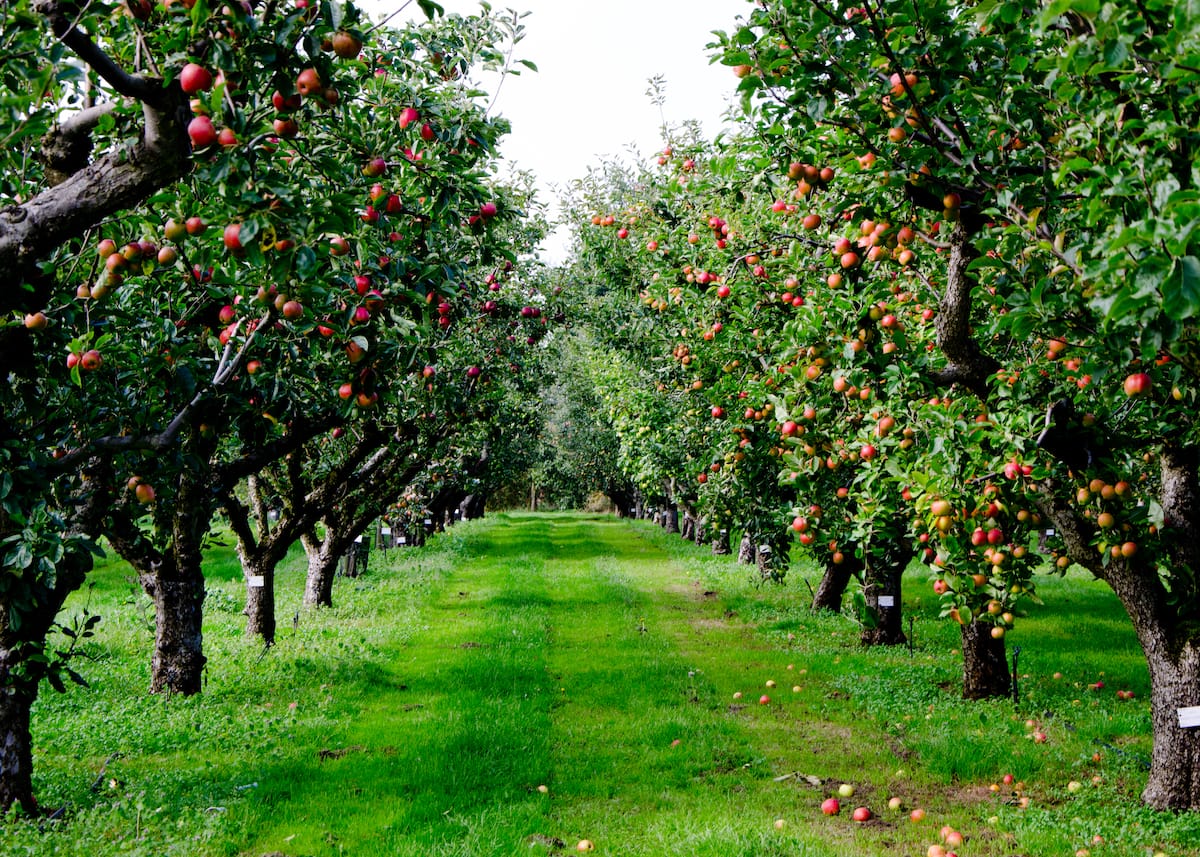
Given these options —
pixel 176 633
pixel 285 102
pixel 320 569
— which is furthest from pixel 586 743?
pixel 320 569

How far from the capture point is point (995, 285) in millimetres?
5387

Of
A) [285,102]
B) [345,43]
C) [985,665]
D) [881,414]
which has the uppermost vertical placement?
[345,43]

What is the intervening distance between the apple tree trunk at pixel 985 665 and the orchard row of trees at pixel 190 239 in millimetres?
7094

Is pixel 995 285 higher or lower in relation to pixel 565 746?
higher

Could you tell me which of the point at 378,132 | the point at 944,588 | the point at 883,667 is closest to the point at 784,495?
the point at 883,667

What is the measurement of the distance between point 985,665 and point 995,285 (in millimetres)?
6339

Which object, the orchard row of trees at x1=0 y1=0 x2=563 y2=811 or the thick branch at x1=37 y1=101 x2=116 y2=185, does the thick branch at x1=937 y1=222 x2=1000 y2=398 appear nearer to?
the orchard row of trees at x1=0 y1=0 x2=563 y2=811

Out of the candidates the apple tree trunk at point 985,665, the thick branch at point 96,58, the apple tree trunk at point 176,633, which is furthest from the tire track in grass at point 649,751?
the thick branch at point 96,58

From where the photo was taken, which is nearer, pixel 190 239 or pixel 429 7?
pixel 429 7

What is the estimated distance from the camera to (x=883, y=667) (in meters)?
11.7

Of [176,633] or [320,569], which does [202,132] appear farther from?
[320,569]

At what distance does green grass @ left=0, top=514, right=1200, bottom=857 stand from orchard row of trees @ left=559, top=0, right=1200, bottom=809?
1.63 meters

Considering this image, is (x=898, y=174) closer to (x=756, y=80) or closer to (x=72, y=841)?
(x=756, y=80)

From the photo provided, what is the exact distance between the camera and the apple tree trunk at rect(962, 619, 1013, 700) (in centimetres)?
1021
